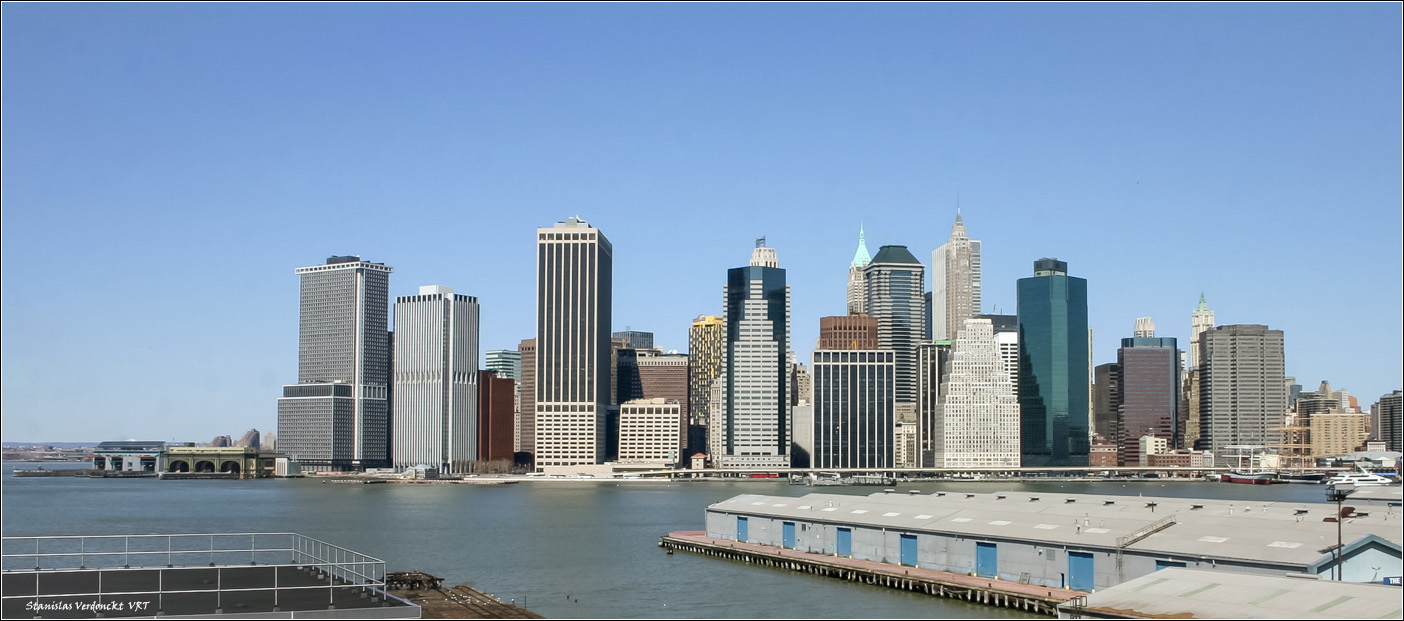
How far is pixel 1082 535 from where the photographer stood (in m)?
49.3

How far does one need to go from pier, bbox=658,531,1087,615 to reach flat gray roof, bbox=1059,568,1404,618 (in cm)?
658

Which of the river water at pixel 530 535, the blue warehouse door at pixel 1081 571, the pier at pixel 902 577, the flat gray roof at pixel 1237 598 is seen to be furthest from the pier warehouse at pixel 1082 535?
the flat gray roof at pixel 1237 598

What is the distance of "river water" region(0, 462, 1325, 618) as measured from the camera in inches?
1994

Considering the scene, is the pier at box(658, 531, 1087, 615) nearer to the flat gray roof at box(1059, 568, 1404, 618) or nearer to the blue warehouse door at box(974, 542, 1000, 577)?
the blue warehouse door at box(974, 542, 1000, 577)

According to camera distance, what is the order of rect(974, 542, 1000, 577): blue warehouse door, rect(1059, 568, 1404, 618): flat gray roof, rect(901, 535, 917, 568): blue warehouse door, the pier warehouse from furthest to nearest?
1. rect(901, 535, 917, 568): blue warehouse door
2. rect(974, 542, 1000, 577): blue warehouse door
3. the pier warehouse
4. rect(1059, 568, 1404, 618): flat gray roof

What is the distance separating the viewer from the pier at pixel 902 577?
47.7 m

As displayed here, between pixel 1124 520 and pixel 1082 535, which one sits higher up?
pixel 1124 520

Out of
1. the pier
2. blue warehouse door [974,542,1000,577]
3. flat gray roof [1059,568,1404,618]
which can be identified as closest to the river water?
the pier

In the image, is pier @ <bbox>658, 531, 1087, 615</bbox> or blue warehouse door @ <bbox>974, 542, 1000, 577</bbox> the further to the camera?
blue warehouse door @ <bbox>974, 542, 1000, 577</bbox>

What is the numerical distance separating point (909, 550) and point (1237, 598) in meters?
23.8

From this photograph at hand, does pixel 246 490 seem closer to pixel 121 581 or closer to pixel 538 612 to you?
pixel 538 612

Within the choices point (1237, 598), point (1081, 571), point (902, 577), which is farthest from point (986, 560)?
point (1237, 598)

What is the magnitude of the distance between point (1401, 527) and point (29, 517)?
339ft

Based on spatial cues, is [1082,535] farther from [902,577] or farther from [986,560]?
[902,577]
